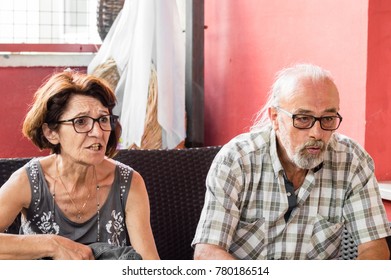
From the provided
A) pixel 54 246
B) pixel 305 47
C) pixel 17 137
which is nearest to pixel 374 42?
pixel 305 47

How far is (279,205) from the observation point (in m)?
2.75

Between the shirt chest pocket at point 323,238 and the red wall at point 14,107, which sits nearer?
the shirt chest pocket at point 323,238

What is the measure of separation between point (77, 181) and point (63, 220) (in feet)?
0.44

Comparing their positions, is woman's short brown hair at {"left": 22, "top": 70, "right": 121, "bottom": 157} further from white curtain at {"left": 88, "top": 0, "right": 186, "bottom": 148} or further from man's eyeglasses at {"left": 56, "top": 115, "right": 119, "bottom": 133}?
white curtain at {"left": 88, "top": 0, "right": 186, "bottom": 148}

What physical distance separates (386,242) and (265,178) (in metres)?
0.45

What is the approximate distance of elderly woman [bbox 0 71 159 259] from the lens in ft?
8.62

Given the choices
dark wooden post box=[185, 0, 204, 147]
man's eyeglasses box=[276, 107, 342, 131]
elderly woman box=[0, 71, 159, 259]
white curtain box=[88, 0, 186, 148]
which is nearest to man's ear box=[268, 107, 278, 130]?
man's eyeglasses box=[276, 107, 342, 131]

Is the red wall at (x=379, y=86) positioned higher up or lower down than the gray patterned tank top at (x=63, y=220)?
higher up

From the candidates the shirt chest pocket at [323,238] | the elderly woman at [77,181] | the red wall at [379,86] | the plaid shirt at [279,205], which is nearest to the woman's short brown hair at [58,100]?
the elderly woman at [77,181]

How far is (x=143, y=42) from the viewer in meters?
4.85

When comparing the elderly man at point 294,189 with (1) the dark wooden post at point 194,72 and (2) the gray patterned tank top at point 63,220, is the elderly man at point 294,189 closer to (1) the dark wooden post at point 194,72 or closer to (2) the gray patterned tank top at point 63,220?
(2) the gray patterned tank top at point 63,220

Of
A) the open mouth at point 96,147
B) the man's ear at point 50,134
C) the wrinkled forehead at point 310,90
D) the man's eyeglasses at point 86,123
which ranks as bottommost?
the open mouth at point 96,147

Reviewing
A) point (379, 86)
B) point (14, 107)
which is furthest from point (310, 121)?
point (14, 107)

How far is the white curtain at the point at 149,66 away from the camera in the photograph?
4840mm
